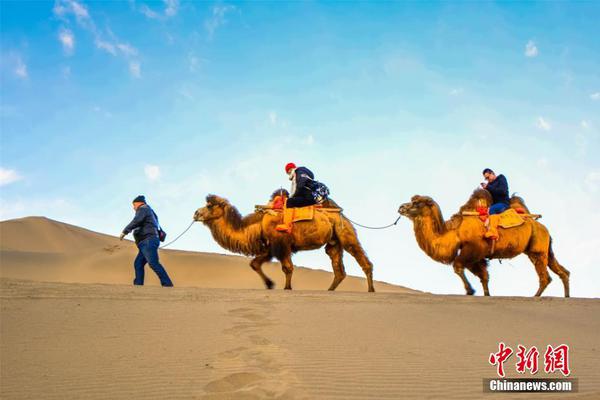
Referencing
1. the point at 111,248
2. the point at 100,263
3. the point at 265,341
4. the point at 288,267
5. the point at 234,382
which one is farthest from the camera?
the point at 111,248

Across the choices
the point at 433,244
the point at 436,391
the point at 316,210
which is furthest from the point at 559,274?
the point at 436,391

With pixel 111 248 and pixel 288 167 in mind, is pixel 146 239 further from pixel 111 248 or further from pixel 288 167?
pixel 111 248

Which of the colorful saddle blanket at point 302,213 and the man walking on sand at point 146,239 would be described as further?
the colorful saddle blanket at point 302,213

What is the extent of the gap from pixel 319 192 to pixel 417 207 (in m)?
2.00

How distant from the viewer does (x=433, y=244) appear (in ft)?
40.4

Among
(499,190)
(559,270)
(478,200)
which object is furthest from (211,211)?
(559,270)

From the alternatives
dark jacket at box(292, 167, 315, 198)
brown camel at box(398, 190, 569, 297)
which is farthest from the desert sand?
dark jacket at box(292, 167, 315, 198)

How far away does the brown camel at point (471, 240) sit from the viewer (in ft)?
39.9

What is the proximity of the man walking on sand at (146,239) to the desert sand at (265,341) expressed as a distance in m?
1.47

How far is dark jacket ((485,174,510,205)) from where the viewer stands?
12773mm

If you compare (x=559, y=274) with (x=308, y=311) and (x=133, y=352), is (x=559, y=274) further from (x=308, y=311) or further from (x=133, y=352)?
(x=133, y=352)

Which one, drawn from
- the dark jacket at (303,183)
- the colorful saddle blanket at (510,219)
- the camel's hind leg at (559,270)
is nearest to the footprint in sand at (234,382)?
the dark jacket at (303,183)

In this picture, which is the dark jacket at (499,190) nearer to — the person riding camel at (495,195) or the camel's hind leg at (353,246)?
the person riding camel at (495,195)

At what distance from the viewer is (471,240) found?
12117 millimetres
